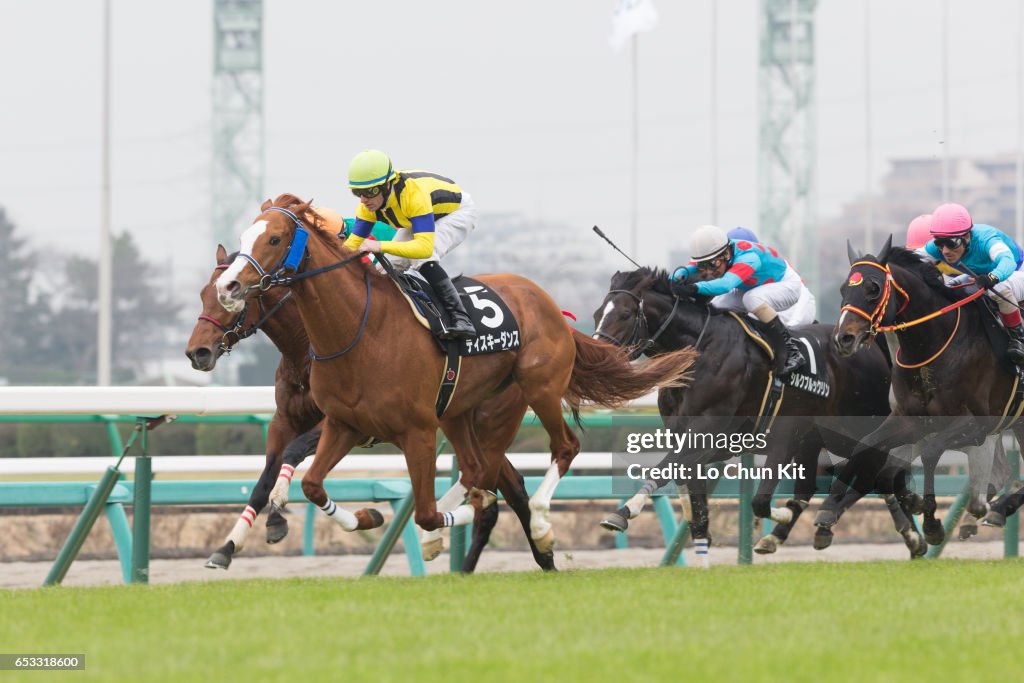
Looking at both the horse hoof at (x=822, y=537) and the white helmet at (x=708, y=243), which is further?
the white helmet at (x=708, y=243)

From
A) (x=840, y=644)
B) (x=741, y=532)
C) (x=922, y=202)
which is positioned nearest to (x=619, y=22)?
(x=741, y=532)

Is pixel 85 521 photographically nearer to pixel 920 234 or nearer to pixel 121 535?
pixel 121 535

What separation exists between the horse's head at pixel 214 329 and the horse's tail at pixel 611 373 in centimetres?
173

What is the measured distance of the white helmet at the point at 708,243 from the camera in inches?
325

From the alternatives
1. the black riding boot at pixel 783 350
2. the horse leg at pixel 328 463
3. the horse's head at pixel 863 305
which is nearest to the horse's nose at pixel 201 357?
the horse leg at pixel 328 463

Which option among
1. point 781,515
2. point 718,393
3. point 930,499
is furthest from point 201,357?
point 930,499

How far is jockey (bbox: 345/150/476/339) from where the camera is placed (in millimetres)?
6242

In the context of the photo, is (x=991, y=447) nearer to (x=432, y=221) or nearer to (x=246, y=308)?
(x=432, y=221)

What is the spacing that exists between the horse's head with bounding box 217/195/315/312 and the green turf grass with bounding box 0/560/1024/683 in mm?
1131

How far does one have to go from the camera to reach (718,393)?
25.3ft

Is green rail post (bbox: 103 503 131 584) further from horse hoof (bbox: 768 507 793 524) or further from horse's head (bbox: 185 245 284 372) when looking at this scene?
horse hoof (bbox: 768 507 793 524)

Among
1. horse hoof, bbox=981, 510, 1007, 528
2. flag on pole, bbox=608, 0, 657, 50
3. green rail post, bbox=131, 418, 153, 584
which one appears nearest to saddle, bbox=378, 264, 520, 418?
green rail post, bbox=131, 418, 153, 584

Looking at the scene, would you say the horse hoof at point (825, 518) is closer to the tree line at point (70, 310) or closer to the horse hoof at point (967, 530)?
the horse hoof at point (967, 530)

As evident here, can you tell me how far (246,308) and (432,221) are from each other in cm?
87
